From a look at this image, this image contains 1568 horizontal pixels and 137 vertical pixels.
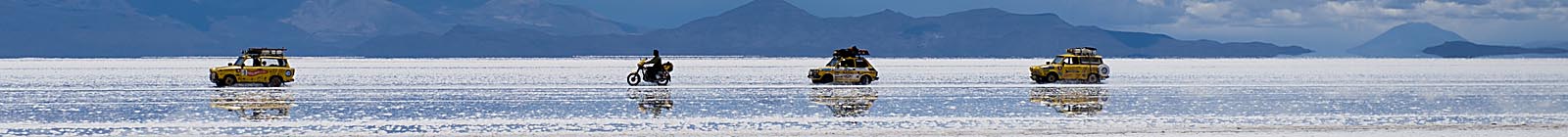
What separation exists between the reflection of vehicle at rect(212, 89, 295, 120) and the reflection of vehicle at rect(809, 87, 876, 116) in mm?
5423

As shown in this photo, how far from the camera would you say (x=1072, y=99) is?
21828mm

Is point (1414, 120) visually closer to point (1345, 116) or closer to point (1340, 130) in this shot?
point (1345, 116)

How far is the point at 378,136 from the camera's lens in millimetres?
13773

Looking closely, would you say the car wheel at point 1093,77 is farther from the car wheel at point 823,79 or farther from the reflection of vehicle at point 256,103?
the reflection of vehicle at point 256,103

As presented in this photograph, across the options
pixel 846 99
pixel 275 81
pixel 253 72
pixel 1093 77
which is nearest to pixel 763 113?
pixel 846 99

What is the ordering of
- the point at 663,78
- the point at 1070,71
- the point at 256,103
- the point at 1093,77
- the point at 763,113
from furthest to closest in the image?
the point at 1093,77
the point at 1070,71
the point at 663,78
the point at 256,103
the point at 763,113

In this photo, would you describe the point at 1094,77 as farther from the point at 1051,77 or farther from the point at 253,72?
the point at 253,72

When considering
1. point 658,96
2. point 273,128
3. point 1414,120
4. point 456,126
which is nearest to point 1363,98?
point 1414,120

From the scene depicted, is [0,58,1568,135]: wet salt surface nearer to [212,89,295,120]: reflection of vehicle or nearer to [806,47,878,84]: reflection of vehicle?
[212,89,295,120]: reflection of vehicle

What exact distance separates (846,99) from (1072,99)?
8.91 feet

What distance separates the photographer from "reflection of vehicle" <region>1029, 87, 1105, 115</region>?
18383 millimetres

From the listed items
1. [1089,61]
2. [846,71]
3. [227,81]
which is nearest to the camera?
[227,81]

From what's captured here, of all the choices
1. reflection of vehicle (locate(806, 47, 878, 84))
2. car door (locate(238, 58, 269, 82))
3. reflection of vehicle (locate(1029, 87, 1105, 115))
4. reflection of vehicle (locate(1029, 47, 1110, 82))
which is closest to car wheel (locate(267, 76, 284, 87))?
car door (locate(238, 58, 269, 82))

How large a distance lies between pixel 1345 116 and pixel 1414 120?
0.78 m
